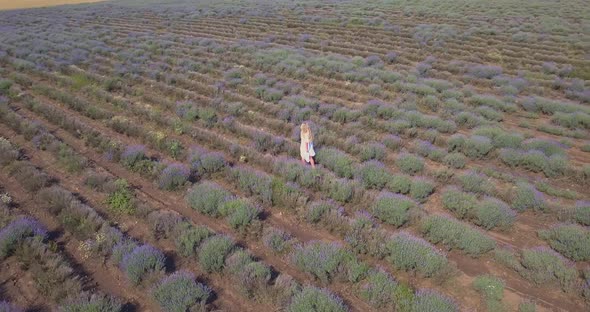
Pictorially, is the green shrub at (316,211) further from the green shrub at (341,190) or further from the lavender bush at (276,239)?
the lavender bush at (276,239)

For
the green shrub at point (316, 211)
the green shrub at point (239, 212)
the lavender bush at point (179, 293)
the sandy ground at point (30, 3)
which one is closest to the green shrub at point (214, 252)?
the lavender bush at point (179, 293)

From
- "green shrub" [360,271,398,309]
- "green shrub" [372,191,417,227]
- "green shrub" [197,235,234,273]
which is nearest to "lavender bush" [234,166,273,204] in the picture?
"green shrub" [197,235,234,273]

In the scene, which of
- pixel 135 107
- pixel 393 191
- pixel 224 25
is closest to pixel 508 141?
pixel 393 191

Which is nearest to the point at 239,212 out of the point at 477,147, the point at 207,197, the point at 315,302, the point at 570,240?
the point at 207,197

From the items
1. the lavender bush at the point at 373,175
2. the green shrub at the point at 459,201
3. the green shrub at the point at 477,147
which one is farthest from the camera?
the green shrub at the point at 477,147

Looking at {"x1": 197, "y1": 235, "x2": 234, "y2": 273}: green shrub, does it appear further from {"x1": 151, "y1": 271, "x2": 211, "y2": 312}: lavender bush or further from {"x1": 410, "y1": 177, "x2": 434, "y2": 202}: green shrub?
{"x1": 410, "y1": 177, "x2": 434, "y2": 202}: green shrub

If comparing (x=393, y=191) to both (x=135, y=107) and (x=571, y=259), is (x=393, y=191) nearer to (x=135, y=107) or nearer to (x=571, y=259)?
(x=571, y=259)

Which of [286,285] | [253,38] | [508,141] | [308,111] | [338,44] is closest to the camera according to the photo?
[286,285]

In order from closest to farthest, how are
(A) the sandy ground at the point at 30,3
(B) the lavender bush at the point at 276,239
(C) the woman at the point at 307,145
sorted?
(B) the lavender bush at the point at 276,239
(C) the woman at the point at 307,145
(A) the sandy ground at the point at 30,3
